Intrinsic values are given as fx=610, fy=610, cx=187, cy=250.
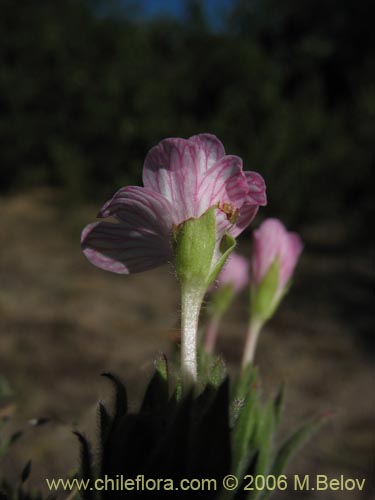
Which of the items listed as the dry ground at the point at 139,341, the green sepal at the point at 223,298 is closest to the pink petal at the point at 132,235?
the green sepal at the point at 223,298

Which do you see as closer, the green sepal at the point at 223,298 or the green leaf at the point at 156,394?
→ the green leaf at the point at 156,394

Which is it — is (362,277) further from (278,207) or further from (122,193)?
(122,193)

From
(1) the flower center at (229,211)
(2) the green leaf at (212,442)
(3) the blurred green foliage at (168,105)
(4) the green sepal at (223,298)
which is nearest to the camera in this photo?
(2) the green leaf at (212,442)

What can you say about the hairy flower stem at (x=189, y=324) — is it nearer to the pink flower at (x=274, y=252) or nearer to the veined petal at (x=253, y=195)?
the veined petal at (x=253, y=195)

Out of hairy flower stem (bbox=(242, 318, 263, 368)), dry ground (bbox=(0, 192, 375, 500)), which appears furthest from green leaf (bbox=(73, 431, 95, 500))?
dry ground (bbox=(0, 192, 375, 500))

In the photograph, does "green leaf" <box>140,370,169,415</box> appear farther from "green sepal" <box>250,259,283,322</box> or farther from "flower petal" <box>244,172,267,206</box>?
"green sepal" <box>250,259,283,322</box>
